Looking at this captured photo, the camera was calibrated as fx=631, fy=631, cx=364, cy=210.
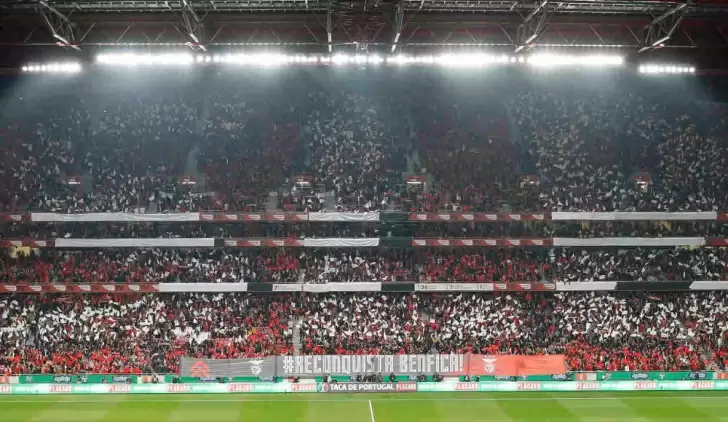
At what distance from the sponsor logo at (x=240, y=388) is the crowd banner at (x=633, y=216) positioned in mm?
17427

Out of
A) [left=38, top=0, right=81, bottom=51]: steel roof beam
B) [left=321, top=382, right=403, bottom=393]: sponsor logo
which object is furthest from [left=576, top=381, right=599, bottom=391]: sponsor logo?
[left=38, top=0, right=81, bottom=51]: steel roof beam

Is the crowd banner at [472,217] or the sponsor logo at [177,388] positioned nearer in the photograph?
the sponsor logo at [177,388]

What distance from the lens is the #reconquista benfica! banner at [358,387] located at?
89.4 ft

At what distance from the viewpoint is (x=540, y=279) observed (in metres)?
32.5

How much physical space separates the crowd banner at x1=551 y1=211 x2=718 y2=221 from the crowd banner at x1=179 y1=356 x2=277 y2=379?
1672 centimetres

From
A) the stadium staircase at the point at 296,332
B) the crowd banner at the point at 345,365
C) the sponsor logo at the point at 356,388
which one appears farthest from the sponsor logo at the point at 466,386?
the stadium staircase at the point at 296,332

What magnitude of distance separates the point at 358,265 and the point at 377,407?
9106 mm

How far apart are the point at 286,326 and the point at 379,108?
1534 cm

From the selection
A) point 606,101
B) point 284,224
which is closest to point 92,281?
point 284,224

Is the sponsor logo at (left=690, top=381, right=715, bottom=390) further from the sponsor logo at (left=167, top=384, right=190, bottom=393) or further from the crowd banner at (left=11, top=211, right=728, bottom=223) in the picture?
the sponsor logo at (left=167, top=384, right=190, bottom=393)

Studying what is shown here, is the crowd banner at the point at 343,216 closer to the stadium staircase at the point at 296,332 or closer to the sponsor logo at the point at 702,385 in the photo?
the stadium staircase at the point at 296,332

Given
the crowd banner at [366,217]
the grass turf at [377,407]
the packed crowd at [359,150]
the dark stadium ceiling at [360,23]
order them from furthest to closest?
the packed crowd at [359,150]
the crowd banner at [366,217]
the dark stadium ceiling at [360,23]
the grass turf at [377,407]

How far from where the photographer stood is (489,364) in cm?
2823

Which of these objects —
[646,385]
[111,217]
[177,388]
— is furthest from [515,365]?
[111,217]
